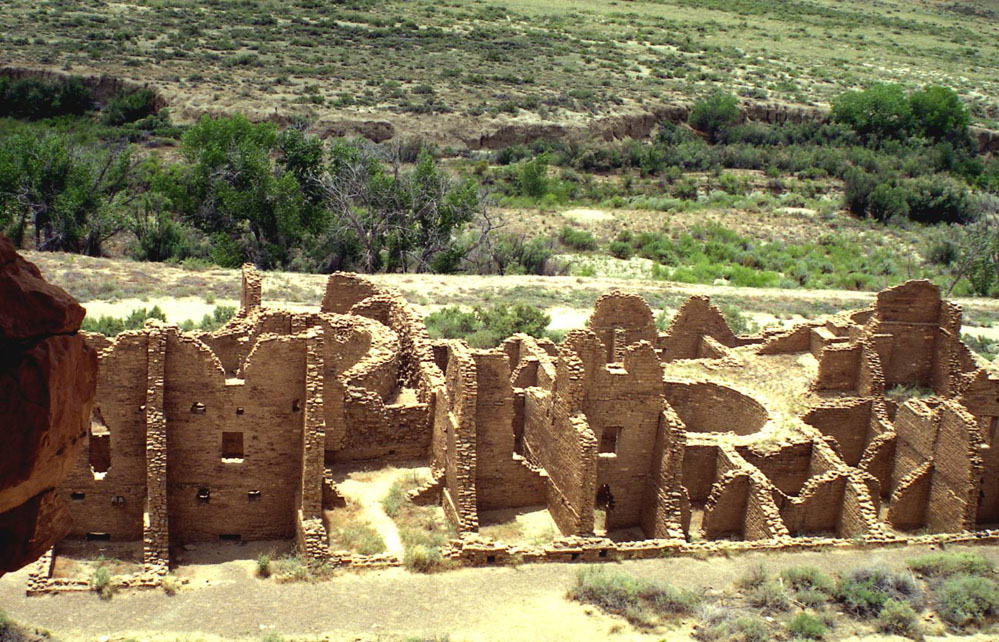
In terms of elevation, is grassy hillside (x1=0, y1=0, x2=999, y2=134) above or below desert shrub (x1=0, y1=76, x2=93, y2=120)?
above

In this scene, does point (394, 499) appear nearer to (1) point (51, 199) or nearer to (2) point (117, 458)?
(2) point (117, 458)

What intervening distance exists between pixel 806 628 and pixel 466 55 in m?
71.4

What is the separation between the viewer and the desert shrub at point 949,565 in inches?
640

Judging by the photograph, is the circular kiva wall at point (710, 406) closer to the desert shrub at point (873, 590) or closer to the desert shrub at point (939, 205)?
the desert shrub at point (873, 590)

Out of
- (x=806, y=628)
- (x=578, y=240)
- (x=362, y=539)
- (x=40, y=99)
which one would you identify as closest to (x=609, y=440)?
(x=362, y=539)

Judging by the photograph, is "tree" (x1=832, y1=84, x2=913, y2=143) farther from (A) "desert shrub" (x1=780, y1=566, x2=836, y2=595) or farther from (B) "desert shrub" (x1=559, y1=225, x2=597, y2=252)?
(A) "desert shrub" (x1=780, y1=566, x2=836, y2=595)

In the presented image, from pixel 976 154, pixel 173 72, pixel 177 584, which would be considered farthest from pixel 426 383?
pixel 976 154

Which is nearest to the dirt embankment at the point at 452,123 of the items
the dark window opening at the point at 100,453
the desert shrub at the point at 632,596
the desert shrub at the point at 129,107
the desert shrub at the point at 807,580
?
the desert shrub at the point at 129,107

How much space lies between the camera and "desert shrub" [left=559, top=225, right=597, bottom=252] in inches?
1811

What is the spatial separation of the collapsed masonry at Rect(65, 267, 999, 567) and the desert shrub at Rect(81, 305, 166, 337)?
5.13 m

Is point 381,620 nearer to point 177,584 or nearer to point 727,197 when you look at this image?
point 177,584

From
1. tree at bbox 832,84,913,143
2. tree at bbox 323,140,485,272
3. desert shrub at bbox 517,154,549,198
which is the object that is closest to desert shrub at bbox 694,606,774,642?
tree at bbox 323,140,485,272

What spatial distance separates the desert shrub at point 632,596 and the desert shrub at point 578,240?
1232 inches

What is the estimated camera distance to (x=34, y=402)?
675 cm
